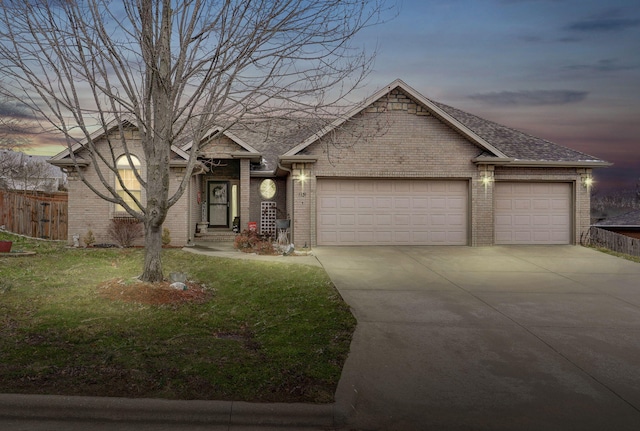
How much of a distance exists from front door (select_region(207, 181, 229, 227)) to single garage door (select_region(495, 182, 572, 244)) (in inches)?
493

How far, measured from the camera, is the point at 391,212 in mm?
16281

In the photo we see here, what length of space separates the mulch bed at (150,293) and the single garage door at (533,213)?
1221 cm

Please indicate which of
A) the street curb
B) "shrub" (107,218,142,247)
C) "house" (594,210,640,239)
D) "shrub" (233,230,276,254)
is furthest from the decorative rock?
"house" (594,210,640,239)

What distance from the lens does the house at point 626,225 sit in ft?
96.5

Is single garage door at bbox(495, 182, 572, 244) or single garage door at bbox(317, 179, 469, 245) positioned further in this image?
single garage door at bbox(495, 182, 572, 244)

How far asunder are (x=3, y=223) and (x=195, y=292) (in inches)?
717

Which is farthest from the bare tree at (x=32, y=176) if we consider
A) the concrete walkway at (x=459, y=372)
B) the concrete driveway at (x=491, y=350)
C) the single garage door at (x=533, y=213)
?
the concrete walkway at (x=459, y=372)

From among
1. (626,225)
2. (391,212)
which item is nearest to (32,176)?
(391,212)

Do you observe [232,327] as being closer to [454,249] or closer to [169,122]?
[169,122]

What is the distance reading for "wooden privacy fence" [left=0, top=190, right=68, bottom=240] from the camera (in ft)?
65.6

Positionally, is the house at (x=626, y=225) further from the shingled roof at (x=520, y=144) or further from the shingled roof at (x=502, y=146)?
the shingled roof at (x=502, y=146)

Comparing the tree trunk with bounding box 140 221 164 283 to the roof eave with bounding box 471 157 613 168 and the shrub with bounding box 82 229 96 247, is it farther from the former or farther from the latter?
the roof eave with bounding box 471 157 613 168

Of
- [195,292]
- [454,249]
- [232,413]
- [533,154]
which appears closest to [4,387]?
[232,413]

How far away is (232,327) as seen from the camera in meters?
6.77
